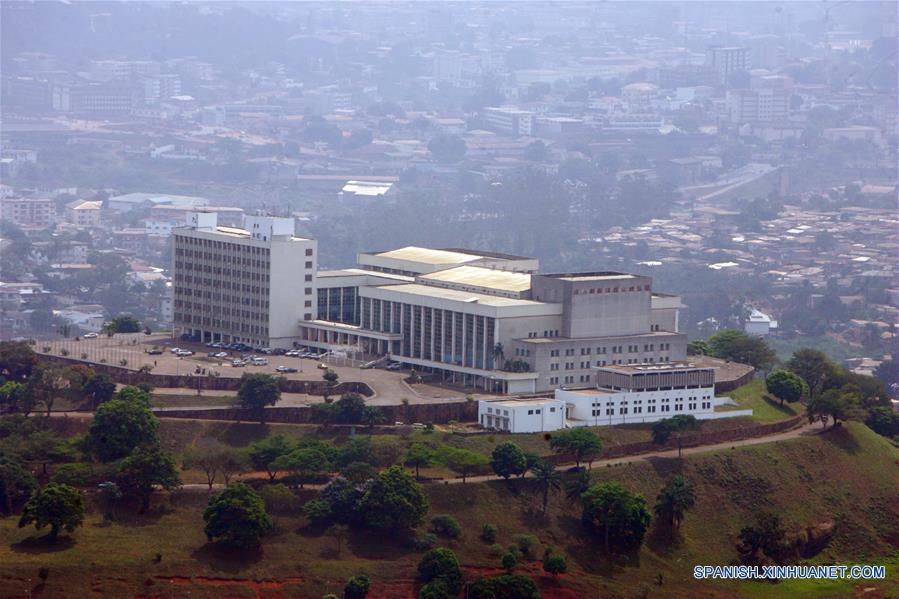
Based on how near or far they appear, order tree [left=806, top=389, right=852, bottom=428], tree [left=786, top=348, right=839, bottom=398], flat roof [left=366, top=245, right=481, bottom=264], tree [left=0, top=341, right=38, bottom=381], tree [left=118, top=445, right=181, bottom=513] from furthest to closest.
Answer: flat roof [left=366, top=245, right=481, bottom=264]
tree [left=786, top=348, right=839, bottom=398]
tree [left=806, top=389, right=852, bottom=428]
tree [left=0, top=341, right=38, bottom=381]
tree [left=118, top=445, right=181, bottom=513]

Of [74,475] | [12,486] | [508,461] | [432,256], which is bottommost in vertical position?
[12,486]

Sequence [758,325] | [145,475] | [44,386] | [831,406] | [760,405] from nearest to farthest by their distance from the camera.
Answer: [145,475], [44,386], [831,406], [760,405], [758,325]

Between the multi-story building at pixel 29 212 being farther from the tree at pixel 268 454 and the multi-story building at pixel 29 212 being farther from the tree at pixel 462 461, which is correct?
the tree at pixel 462 461

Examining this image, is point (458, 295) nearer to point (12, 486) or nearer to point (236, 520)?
point (236, 520)

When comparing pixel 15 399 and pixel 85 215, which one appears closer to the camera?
pixel 15 399

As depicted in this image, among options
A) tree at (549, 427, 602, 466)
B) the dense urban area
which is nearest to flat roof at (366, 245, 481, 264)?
the dense urban area

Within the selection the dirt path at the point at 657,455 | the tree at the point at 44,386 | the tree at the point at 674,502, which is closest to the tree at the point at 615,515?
the tree at the point at 674,502

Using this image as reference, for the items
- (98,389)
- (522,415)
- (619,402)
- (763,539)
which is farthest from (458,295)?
(763,539)

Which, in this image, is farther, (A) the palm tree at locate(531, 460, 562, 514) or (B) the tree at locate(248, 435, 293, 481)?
(A) the palm tree at locate(531, 460, 562, 514)

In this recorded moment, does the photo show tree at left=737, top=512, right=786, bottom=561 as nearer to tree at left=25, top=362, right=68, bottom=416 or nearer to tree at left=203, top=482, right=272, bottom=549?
tree at left=203, top=482, right=272, bottom=549
